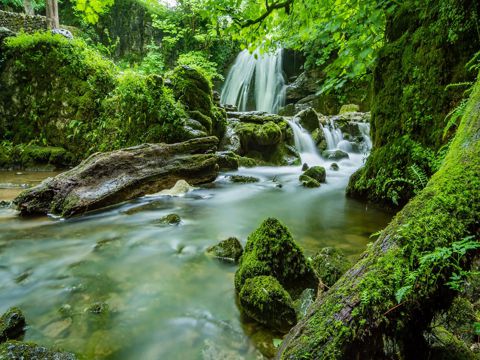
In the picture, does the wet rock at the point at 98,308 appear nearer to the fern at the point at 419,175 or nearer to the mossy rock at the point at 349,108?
the fern at the point at 419,175

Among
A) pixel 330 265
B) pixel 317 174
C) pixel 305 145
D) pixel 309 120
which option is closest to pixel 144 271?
pixel 330 265

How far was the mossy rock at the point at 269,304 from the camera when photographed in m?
2.27

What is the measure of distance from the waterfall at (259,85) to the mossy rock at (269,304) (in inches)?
796

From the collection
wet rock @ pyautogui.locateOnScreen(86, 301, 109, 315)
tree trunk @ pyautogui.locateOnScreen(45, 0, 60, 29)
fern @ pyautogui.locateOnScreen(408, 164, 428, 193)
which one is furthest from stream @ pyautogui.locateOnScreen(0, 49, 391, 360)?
tree trunk @ pyautogui.locateOnScreen(45, 0, 60, 29)

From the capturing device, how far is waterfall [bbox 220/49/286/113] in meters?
22.2

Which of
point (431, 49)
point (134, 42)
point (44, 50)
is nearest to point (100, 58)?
point (44, 50)

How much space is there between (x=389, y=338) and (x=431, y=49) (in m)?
4.88

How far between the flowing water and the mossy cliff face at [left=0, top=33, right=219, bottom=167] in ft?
15.6

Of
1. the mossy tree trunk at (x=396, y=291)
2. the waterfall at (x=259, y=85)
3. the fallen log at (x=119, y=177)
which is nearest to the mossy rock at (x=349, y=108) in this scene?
the waterfall at (x=259, y=85)

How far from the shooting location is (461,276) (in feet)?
3.69

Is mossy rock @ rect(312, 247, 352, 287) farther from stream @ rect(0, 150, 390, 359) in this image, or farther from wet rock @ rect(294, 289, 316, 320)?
stream @ rect(0, 150, 390, 359)

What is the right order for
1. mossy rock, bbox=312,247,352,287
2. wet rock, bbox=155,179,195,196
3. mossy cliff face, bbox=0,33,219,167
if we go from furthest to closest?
mossy cliff face, bbox=0,33,219,167 < wet rock, bbox=155,179,195,196 < mossy rock, bbox=312,247,352,287

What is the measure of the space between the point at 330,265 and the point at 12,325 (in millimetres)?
→ 2710

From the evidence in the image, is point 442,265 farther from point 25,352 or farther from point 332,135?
point 332,135
